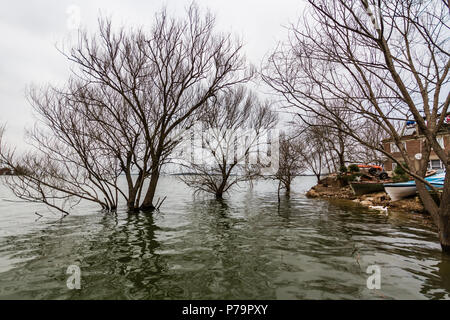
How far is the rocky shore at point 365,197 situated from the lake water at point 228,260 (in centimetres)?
313

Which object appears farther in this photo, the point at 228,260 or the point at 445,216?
the point at 228,260

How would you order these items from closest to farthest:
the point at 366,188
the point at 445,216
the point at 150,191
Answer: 1. the point at 445,216
2. the point at 150,191
3. the point at 366,188

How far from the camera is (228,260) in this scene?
5305mm

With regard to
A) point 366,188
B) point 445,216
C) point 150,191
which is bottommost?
point 366,188

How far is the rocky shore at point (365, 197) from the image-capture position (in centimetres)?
1195

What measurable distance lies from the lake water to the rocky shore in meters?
3.13

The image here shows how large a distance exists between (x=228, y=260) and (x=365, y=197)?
1444 centimetres

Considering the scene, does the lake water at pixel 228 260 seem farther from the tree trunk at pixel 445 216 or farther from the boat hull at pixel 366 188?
the boat hull at pixel 366 188

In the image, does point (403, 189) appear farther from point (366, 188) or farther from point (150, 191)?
point (150, 191)

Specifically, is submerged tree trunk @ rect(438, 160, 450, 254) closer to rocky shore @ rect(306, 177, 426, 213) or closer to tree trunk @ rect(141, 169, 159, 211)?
rocky shore @ rect(306, 177, 426, 213)

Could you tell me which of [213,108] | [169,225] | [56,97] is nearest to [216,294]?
[169,225]

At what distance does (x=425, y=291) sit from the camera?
3.75m

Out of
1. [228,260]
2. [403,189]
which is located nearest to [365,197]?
[403,189]

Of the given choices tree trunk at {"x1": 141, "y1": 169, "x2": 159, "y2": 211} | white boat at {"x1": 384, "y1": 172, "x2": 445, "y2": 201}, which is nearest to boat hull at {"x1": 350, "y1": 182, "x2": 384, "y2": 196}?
white boat at {"x1": 384, "y1": 172, "x2": 445, "y2": 201}
